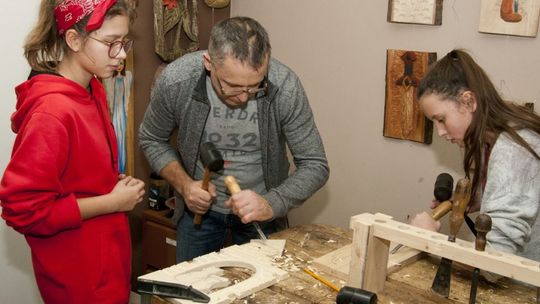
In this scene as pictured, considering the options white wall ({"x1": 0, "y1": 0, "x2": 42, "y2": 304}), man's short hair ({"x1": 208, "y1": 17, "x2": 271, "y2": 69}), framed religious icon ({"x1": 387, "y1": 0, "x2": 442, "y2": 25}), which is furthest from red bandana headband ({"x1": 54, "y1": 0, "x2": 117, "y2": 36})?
framed religious icon ({"x1": 387, "y1": 0, "x2": 442, "y2": 25})

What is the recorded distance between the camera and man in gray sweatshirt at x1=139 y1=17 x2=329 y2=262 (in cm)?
215

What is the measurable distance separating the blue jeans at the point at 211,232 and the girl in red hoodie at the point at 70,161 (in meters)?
0.48

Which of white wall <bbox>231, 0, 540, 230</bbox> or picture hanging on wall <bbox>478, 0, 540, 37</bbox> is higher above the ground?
picture hanging on wall <bbox>478, 0, 540, 37</bbox>

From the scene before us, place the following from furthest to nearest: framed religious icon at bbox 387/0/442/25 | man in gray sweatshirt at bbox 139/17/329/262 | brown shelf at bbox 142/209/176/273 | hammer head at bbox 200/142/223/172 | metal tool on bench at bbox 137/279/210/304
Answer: brown shelf at bbox 142/209/176/273 → framed religious icon at bbox 387/0/442/25 → man in gray sweatshirt at bbox 139/17/329/262 → hammer head at bbox 200/142/223/172 → metal tool on bench at bbox 137/279/210/304

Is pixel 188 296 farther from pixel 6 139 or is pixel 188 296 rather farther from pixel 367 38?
pixel 367 38

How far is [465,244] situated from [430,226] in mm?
376

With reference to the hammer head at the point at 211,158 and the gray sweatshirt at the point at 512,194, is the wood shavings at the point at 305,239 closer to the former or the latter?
the hammer head at the point at 211,158

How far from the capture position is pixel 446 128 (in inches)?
75.5

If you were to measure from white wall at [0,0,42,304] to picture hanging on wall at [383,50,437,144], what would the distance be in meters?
1.82

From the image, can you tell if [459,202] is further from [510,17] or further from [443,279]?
[510,17]

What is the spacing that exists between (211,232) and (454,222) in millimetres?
1138

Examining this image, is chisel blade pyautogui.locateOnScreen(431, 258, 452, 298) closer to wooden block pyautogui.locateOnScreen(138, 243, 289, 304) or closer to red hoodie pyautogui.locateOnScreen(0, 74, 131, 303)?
wooden block pyautogui.locateOnScreen(138, 243, 289, 304)

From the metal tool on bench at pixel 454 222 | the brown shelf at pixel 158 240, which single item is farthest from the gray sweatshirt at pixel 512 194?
the brown shelf at pixel 158 240

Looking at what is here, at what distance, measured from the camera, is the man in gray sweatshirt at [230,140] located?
215 cm
